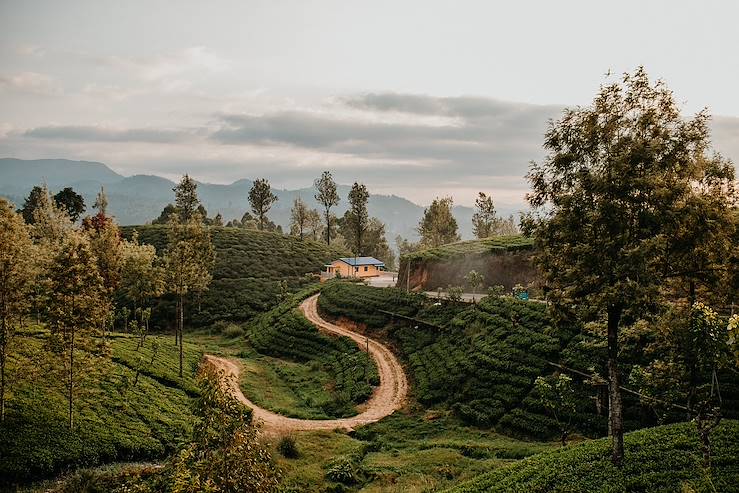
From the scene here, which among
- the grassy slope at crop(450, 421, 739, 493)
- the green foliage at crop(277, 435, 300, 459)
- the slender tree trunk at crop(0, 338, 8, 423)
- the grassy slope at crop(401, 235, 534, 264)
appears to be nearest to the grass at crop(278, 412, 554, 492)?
the green foliage at crop(277, 435, 300, 459)

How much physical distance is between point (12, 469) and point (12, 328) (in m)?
7.38

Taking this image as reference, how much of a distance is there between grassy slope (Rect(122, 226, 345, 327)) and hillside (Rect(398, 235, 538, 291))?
26132 mm

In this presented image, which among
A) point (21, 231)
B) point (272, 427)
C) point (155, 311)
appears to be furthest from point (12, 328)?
point (155, 311)

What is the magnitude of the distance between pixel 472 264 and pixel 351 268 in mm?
35920

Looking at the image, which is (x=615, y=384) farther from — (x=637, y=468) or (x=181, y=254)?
(x=181, y=254)

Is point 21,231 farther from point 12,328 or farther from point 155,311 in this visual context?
point 155,311

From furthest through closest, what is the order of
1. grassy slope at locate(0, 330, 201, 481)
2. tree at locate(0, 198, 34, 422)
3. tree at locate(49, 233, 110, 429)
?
1. tree at locate(49, 233, 110, 429)
2. tree at locate(0, 198, 34, 422)
3. grassy slope at locate(0, 330, 201, 481)

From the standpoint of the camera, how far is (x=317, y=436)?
31.2 meters

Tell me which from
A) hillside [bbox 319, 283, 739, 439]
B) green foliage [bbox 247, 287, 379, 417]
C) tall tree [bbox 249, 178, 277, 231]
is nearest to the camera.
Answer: hillside [bbox 319, 283, 739, 439]

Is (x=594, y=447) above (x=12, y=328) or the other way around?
the other way around

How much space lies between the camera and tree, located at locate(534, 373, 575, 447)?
24.6 m

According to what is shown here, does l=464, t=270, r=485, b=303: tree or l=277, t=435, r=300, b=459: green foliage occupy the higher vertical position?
l=464, t=270, r=485, b=303: tree

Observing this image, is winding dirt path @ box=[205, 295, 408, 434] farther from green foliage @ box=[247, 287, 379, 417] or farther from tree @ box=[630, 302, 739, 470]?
tree @ box=[630, 302, 739, 470]

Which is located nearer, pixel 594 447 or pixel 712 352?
pixel 712 352
